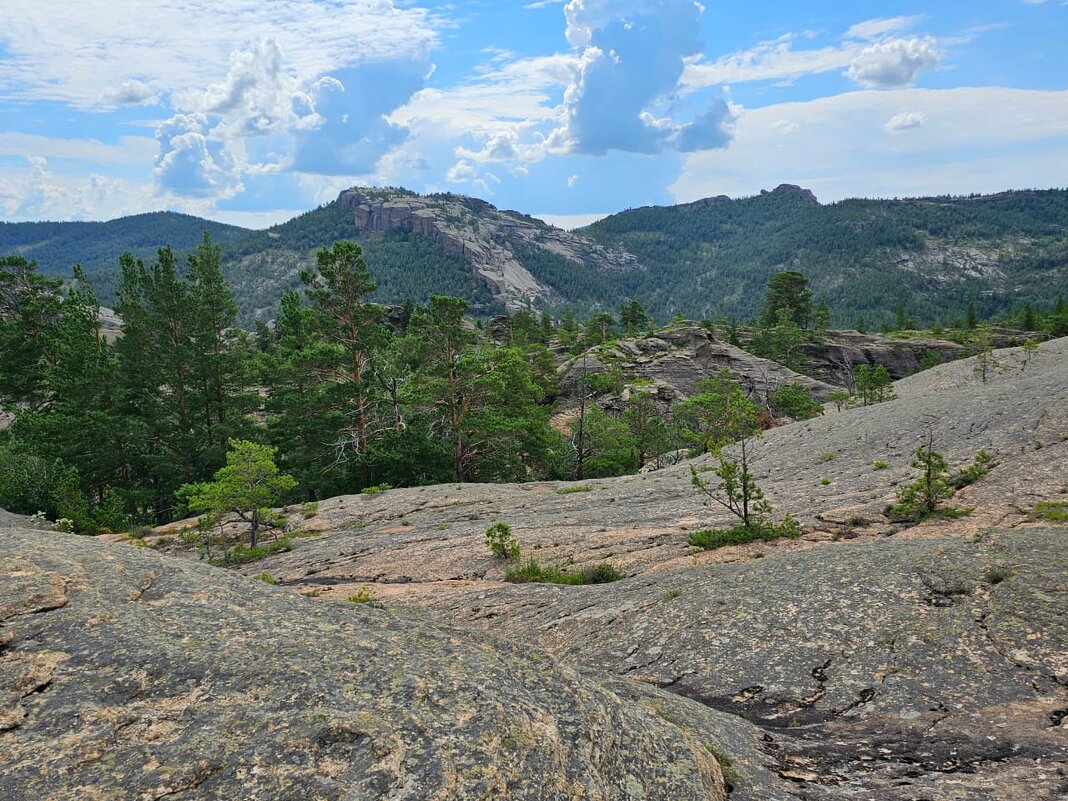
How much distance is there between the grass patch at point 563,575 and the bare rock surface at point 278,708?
26.6 feet

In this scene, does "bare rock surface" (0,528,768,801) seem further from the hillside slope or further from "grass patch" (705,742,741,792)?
the hillside slope

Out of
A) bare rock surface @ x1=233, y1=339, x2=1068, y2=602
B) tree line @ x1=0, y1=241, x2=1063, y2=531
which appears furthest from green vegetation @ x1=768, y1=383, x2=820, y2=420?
bare rock surface @ x1=233, y1=339, x2=1068, y2=602

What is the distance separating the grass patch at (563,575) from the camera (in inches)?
621

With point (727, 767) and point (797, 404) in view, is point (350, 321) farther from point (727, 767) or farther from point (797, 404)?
point (797, 404)

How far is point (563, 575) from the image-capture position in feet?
52.5

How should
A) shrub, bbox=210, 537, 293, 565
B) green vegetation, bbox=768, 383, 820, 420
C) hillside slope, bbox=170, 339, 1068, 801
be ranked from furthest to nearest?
green vegetation, bbox=768, 383, 820, 420 → shrub, bbox=210, 537, 293, 565 → hillside slope, bbox=170, 339, 1068, 801

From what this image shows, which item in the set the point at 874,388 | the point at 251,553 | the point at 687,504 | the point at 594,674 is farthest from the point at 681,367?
the point at 594,674

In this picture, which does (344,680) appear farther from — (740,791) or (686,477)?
(686,477)

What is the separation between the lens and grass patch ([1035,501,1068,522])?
13.8 meters

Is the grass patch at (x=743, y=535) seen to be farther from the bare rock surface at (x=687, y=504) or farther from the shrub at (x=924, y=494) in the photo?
the shrub at (x=924, y=494)

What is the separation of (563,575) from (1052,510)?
1220 centimetres

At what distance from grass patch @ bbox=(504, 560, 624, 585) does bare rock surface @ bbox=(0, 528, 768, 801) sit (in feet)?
26.6

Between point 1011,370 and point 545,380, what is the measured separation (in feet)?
147

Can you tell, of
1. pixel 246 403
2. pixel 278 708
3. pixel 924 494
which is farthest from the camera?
pixel 246 403
